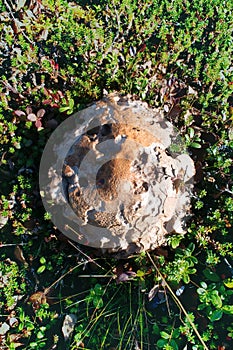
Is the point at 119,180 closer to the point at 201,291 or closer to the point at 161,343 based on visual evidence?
the point at 201,291

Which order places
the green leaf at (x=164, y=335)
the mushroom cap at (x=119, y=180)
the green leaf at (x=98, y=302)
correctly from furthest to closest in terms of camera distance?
the green leaf at (x=98, y=302)
the green leaf at (x=164, y=335)
the mushroom cap at (x=119, y=180)

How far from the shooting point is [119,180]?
7.04ft

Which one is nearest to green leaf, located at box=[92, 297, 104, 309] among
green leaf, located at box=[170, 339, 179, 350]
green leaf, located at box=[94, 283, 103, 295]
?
green leaf, located at box=[94, 283, 103, 295]

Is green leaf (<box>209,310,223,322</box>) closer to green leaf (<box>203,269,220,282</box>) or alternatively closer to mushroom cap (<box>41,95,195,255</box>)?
green leaf (<box>203,269,220,282</box>)

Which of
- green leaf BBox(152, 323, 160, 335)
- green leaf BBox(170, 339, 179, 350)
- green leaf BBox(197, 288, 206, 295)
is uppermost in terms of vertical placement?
green leaf BBox(197, 288, 206, 295)

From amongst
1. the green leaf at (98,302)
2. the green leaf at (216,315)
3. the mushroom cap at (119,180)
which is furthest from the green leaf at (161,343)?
the mushroom cap at (119,180)

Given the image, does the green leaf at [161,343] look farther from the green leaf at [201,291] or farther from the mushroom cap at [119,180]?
the mushroom cap at [119,180]

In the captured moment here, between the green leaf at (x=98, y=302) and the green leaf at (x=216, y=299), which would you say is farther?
the green leaf at (x=98, y=302)

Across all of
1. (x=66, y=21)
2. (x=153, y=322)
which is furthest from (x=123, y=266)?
(x=66, y=21)

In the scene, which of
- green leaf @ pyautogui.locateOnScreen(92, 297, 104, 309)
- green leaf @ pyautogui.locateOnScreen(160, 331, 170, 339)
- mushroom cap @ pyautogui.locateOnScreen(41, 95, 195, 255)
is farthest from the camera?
green leaf @ pyautogui.locateOnScreen(92, 297, 104, 309)

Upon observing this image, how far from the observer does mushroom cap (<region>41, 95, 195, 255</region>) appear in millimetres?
2195

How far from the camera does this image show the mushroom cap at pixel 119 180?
220 cm

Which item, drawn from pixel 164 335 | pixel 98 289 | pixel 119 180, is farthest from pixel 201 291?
pixel 119 180

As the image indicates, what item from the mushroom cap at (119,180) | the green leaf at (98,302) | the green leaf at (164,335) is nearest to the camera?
the mushroom cap at (119,180)
